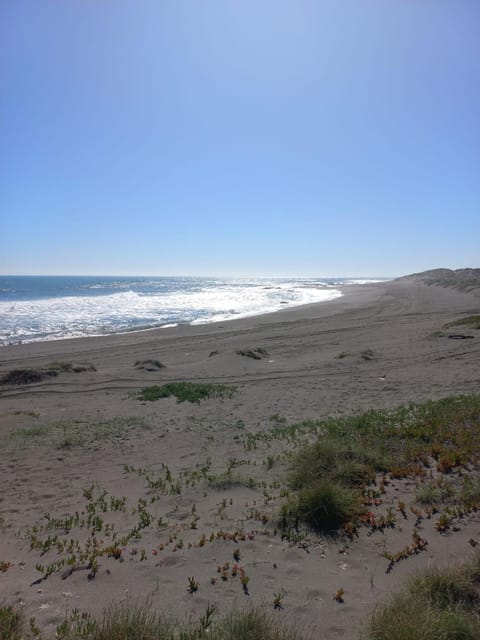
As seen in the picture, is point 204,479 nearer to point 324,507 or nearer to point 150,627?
point 324,507

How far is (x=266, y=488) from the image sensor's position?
5984 millimetres

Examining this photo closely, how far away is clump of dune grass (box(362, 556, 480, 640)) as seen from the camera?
2.94 m

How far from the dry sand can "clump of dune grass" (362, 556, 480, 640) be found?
0.29 m

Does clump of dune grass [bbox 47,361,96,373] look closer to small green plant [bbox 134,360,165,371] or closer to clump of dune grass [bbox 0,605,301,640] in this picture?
small green plant [bbox 134,360,165,371]

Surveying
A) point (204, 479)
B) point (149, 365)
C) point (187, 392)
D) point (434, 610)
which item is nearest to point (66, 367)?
point (149, 365)

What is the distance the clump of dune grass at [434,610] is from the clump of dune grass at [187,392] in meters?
8.77

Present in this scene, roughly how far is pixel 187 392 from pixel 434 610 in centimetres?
991

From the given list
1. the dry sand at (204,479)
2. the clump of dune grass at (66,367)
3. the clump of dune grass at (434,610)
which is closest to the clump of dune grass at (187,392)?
the dry sand at (204,479)

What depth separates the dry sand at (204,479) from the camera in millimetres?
3723

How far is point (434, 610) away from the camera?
3145 mm

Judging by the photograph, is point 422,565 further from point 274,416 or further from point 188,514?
point 274,416

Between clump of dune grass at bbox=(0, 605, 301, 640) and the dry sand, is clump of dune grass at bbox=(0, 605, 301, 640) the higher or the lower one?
the higher one

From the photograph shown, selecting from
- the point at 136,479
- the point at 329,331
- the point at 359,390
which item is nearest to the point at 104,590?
the point at 136,479

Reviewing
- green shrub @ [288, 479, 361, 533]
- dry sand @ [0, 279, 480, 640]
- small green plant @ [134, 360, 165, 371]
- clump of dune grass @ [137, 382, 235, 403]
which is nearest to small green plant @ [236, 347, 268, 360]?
dry sand @ [0, 279, 480, 640]
